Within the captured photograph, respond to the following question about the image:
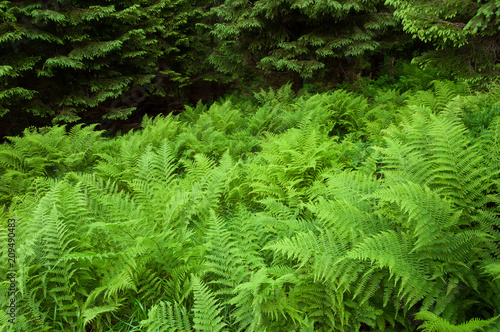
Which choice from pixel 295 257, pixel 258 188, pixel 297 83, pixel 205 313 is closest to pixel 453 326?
pixel 295 257

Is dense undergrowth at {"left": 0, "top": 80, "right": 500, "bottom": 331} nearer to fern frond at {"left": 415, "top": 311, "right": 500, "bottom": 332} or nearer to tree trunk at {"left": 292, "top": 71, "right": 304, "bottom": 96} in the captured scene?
fern frond at {"left": 415, "top": 311, "right": 500, "bottom": 332}

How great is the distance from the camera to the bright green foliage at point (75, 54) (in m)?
6.86

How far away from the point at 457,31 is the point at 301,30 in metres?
4.56

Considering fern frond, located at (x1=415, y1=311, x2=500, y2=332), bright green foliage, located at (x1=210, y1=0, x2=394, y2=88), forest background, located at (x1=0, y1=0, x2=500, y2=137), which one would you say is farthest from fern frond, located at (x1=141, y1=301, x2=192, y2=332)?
bright green foliage, located at (x1=210, y1=0, x2=394, y2=88)

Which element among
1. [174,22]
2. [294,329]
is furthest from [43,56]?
[294,329]

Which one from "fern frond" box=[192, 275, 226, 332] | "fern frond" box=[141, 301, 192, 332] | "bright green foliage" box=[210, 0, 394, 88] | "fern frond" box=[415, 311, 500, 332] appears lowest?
"fern frond" box=[141, 301, 192, 332]

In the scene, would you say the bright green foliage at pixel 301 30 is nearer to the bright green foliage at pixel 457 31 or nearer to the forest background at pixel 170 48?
the forest background at pixel 170 48

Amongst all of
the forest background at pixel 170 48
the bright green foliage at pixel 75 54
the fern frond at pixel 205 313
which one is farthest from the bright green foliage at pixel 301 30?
the fern frond at pixel 205 313

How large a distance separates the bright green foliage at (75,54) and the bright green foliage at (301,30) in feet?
7.81

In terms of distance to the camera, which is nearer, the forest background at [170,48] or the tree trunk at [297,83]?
the forest background at [170,48]

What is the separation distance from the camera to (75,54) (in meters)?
7.35

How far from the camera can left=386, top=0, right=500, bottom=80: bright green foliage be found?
16.2 ft

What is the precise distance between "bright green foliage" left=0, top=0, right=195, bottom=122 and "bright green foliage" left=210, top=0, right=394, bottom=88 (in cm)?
238

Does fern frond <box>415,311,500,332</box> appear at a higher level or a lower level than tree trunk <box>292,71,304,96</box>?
higher
